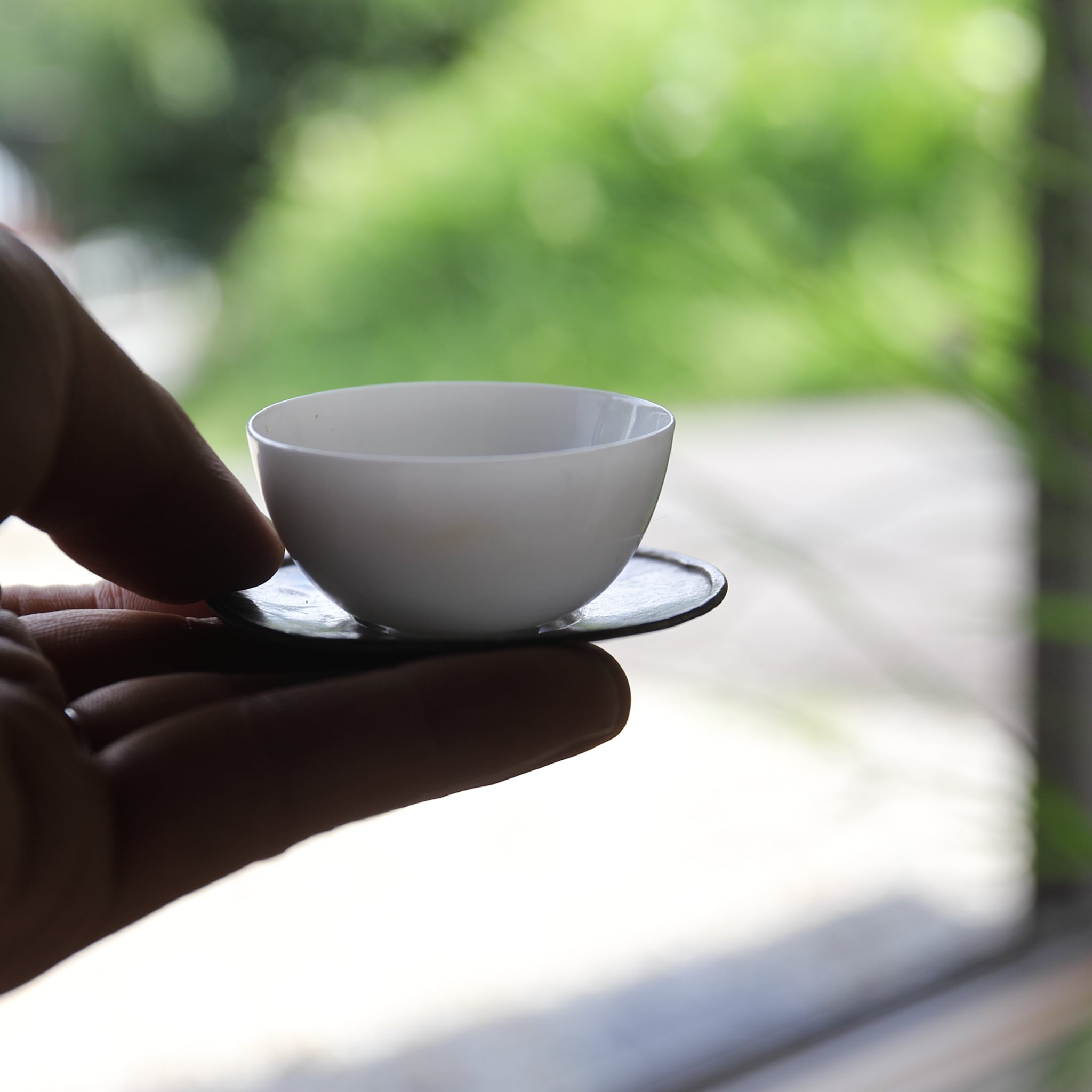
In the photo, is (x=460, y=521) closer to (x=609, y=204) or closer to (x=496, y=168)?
(x=609, y=204)

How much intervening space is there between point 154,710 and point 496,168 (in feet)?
6.54

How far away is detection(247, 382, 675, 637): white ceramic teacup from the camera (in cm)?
36

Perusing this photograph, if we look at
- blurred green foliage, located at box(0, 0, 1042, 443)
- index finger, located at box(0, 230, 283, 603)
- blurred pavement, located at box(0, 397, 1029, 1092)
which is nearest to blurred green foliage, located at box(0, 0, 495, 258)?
blurred green foliage, located at box(0, 0, 1042, 443)

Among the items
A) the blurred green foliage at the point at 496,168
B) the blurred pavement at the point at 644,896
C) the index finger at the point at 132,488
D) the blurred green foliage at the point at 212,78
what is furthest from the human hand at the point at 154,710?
the blurred green foliage at the point at 212,78

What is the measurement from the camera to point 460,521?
36 cm

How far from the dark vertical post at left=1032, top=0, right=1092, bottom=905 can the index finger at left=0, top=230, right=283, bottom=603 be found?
0.37 metres

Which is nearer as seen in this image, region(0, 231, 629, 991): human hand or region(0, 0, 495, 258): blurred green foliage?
region(0, 231, 629, 991): human hand

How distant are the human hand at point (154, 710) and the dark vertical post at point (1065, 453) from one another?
0.33 metres

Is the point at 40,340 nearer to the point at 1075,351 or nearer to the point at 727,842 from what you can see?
the point at 1075,351

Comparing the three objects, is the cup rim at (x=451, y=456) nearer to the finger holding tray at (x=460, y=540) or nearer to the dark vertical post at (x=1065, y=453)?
the finger holding tray at (x=460, y=540)

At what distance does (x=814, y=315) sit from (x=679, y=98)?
A: 4.67ft

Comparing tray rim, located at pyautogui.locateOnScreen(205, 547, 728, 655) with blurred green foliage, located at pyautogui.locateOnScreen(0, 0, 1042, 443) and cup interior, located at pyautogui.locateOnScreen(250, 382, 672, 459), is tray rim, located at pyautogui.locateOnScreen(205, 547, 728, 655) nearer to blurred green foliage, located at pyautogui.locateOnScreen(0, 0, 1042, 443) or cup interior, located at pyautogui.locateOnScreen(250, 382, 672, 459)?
cup interior, located at pyautogui.locateOnScreen(250, 382, 672, 459)

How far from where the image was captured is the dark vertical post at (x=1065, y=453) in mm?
600

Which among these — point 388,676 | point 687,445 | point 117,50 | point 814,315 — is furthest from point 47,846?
point 117,50
